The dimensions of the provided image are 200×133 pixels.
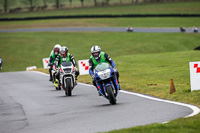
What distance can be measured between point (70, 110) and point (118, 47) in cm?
3700

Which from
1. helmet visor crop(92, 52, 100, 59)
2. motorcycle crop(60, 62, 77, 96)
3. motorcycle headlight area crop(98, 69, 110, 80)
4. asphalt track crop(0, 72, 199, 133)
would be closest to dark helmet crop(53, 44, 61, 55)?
motorcycle crop(60, 62, 77, 96)

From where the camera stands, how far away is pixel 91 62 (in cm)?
1266

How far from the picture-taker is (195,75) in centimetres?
1216

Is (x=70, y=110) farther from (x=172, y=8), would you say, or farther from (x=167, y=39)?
(x=172, y=8)

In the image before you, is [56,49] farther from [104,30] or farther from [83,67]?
[104,30]

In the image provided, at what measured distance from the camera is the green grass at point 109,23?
62.0 metres

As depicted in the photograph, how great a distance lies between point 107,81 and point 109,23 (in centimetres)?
5698

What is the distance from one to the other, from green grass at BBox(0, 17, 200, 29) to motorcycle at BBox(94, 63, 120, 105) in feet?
159

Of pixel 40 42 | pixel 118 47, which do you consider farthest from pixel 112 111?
pixel 40 42

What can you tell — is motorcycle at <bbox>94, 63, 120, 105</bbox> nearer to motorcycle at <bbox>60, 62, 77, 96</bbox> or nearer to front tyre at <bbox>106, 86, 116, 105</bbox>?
front tyre at <bbox>106, 86, 116, 105</bbox>

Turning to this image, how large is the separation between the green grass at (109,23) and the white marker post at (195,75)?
47.2 metres

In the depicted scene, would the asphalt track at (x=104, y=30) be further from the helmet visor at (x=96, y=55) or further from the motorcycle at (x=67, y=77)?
the helmet visor at (x=96, y=55)

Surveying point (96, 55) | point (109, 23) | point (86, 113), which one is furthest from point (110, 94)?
point (109, 23)

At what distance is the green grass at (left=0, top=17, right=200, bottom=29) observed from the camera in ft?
204
